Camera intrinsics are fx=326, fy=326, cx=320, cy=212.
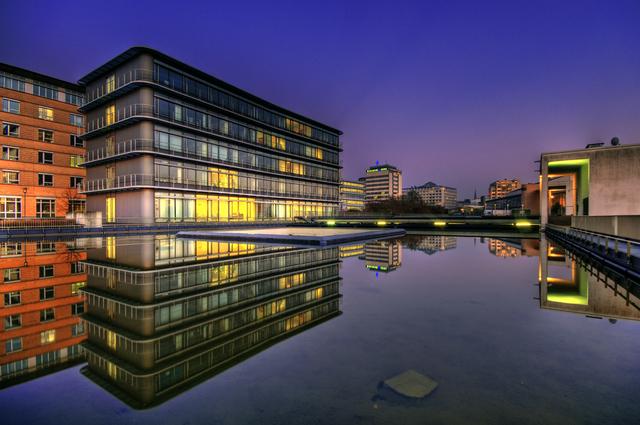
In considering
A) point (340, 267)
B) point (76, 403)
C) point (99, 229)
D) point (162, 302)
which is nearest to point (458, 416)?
point (76, 403)

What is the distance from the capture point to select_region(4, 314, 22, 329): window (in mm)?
6441

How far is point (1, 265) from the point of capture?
1402 centimetres

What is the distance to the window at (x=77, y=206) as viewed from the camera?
51.8 m

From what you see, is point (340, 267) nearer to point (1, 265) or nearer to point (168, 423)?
point (168, 423)

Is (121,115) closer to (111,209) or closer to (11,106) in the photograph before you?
(111,209)

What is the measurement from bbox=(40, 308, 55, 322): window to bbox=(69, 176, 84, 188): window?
5608 centimetres

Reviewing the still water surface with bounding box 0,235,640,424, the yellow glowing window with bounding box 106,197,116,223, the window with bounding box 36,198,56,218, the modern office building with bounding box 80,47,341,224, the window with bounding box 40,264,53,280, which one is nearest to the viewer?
the still water surface with bounding box 0,235,640,424

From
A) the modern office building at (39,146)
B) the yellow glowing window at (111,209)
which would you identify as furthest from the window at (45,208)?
the yellow glowing window at (111,209)

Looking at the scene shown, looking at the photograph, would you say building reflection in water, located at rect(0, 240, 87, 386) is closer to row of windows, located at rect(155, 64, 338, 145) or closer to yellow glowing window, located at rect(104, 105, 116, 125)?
row of windows, located at rect(155, 64, 338, 145)

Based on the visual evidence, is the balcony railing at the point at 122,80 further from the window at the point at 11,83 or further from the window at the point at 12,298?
the window at the point at 12,298

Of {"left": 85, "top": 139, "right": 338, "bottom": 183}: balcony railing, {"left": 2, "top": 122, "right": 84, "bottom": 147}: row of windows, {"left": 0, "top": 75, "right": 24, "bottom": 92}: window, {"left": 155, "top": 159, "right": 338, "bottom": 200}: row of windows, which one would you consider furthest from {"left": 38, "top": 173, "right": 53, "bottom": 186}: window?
{"left": 155, "top": 159, "right": 338, "bottom": 200}: row of windows

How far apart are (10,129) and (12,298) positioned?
5344 cm

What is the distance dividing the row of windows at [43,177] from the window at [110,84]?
14.6 metres

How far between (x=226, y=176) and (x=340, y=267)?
44902mm
